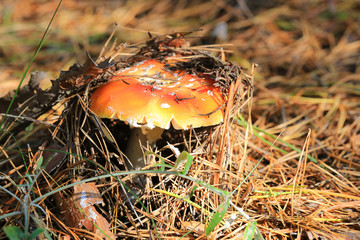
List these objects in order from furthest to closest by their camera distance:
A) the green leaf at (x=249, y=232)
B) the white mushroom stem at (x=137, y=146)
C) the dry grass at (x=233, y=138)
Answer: the white mushroom stem at (x=137, y=146)
the dry grass at (x=233, y=138)
the green leaf at (x=249, y=232)

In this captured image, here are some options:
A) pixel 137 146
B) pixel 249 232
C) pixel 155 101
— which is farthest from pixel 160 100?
pixel 249 232

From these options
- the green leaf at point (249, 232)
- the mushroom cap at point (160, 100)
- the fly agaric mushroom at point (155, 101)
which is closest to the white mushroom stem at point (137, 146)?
the fly agaric mushroom at point (155, 101)

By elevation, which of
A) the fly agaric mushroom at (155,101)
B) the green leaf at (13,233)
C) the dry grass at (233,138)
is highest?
the fly agaric mushroom at (155,101)

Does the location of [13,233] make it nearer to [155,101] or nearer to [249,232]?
[155,101]

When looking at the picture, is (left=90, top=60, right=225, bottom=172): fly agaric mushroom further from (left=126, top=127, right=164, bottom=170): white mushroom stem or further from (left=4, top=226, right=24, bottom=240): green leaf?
(left=4, top=226, right=24, bottom=240): green leaf

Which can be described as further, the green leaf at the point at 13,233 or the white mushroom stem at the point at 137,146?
the white mushroom stem at the point at 137,146

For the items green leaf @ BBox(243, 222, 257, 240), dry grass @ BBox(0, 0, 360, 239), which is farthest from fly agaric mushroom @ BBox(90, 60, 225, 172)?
green leaf @ BBox(243, 222, 257, 240)

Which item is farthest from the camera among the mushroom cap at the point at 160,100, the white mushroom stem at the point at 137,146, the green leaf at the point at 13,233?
the white mushroom stem at the point at 137,146

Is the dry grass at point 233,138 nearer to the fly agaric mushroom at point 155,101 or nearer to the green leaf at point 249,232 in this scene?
the green leaf at point 249,232
